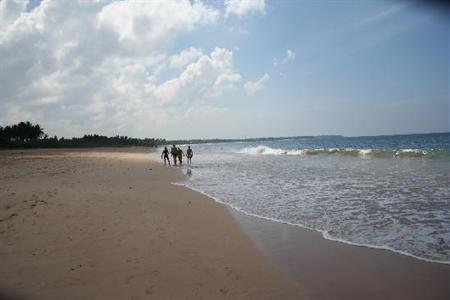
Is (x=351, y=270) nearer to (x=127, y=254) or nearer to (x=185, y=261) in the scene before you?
(x=185, y=261)

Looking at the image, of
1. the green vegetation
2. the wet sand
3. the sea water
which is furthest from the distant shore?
the green vegetation

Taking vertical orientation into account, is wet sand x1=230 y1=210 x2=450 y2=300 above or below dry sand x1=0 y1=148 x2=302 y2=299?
below

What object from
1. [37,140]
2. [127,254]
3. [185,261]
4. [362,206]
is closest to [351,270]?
[185,261]

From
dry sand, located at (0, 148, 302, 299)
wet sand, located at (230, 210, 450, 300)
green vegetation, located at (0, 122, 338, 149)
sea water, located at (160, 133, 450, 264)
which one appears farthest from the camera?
green vegetation, located at (0, 122, 338, 149)

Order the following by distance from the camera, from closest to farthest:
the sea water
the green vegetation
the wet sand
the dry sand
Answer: the wet sand → the dry sand → the sea water → the green vegetation

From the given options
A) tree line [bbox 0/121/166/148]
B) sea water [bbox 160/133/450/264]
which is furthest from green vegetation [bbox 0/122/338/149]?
sea water [bbox 160/133/450/264]

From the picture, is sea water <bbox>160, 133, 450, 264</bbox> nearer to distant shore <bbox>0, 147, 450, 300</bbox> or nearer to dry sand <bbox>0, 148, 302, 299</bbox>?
distant shore <bbox>0, 147, 450, 300</bbox>

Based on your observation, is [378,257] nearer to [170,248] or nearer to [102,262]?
[170,248]

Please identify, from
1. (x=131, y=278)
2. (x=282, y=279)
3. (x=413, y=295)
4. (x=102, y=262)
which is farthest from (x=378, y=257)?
(x=102, y=262)

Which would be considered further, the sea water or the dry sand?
the sea water

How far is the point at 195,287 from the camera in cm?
480

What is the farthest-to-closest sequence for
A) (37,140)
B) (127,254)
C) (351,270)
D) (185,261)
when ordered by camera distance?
(37,140), (127,254), (185,261), (351,270)

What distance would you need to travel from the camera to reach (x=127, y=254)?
19.7ft

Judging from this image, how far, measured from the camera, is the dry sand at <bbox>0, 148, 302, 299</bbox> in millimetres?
4699
